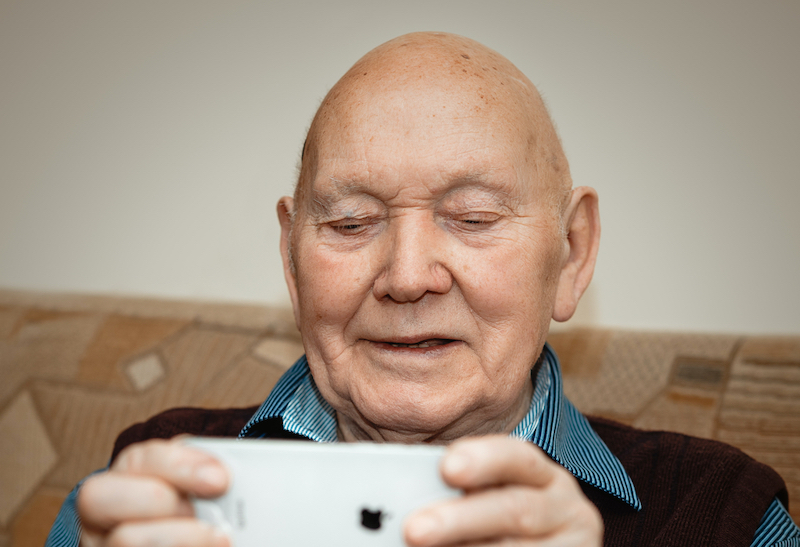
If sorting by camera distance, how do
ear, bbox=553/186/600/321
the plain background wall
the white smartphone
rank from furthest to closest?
the plain background wall, ear, bbox=553/186/600/321, the white smartphone

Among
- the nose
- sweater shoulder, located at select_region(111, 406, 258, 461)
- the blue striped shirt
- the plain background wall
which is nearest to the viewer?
the nose

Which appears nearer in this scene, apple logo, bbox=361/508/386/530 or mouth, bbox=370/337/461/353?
apple logo, bbox=361/508/386/530

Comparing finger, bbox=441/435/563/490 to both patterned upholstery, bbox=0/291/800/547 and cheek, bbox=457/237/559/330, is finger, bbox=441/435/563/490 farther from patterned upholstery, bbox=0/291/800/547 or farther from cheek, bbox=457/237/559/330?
patterned upholstery, bbox=0/291/800/547

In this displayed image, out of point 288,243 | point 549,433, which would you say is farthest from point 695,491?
point 288,243

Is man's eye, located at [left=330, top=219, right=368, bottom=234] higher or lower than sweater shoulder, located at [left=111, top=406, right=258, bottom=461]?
higher

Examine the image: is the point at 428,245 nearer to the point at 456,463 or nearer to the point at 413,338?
the point at 413,338

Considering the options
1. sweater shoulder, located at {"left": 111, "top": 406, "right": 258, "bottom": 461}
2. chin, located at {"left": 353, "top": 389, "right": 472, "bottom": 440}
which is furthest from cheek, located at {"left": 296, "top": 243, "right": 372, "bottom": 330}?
sweater shoulder, located at {"left": 111, "top": 406, "right": 258, "bottom": 461}

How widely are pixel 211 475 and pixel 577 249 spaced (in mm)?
873

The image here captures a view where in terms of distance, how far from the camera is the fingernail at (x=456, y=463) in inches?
19.9

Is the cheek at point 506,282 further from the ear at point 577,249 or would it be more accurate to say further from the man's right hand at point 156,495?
the man's right hand at point 156,495

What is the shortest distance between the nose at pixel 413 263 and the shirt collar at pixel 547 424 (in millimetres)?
327

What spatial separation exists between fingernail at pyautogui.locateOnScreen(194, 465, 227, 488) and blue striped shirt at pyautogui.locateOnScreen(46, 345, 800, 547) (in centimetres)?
63

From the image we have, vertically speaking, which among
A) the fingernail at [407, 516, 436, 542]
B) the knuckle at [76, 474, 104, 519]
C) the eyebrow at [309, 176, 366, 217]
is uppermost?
the eyebrow at [309, 176, 366, 217]

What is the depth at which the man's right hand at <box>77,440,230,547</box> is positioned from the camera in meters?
0.53
